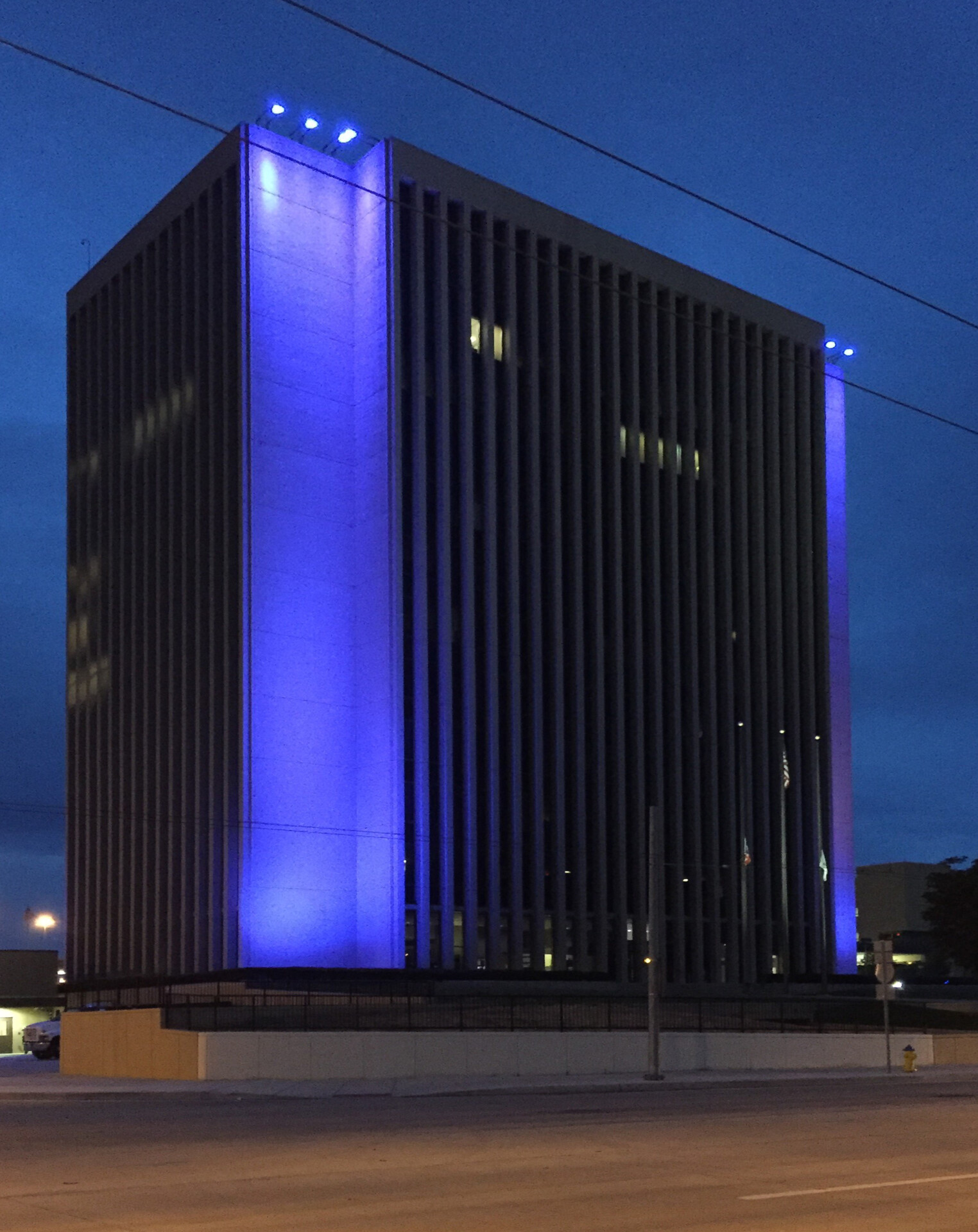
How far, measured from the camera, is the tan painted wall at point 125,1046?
113ft

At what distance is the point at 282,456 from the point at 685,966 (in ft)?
94.6

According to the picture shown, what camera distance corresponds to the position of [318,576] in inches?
2511

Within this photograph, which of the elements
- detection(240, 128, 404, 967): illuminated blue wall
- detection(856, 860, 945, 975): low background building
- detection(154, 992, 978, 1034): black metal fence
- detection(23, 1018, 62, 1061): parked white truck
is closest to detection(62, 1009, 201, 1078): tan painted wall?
detection(154, 992, 978, 1034): black metal fence

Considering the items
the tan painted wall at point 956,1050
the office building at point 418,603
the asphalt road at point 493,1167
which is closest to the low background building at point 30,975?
the office building at point 418,603

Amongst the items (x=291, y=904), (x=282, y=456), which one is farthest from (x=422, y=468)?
(x=291, y=904)

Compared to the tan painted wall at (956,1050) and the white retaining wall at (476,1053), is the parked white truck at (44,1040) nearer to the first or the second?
the white retaining wall at (476,1053)

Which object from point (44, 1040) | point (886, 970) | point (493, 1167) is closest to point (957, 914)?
point (886, 970)

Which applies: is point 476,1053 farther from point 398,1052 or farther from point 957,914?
point 957,914

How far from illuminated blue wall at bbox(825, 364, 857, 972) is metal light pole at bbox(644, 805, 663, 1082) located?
43871mm

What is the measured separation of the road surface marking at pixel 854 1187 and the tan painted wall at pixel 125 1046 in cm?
2170

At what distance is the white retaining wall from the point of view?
3344cm

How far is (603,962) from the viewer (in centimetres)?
6612

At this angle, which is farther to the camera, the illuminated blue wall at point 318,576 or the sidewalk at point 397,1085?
the illuminated blue wall at point 318,576

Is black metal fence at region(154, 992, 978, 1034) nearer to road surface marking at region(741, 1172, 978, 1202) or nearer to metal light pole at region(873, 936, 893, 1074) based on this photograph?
metal light pole at region(873, 936, 893, 1074)
